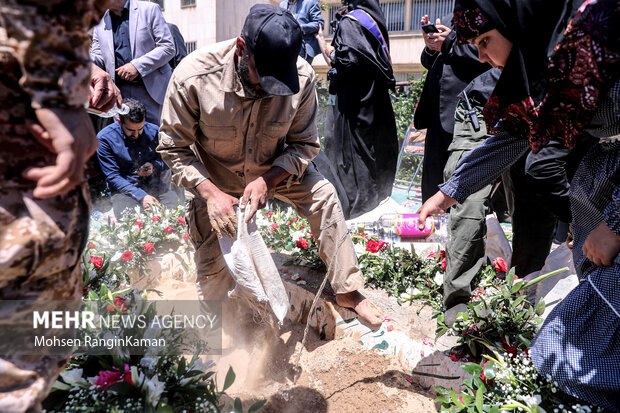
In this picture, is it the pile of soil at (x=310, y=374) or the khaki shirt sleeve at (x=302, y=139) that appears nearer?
the pile of soil at (x=310, y=374)

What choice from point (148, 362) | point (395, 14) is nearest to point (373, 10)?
point (148, 362)

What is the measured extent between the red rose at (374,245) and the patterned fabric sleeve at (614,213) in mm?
2079

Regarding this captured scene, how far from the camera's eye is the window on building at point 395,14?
62.8ft

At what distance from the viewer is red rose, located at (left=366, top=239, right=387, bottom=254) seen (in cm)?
366

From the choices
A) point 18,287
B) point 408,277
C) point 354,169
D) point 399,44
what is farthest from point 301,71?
point 399,44

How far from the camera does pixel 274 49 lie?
7.71ft

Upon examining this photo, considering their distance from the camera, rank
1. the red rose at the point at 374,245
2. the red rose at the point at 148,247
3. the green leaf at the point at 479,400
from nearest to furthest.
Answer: the green leaf at the point at 479,400, the red rose at the point at 374,245, the red rose at the point at 148,247

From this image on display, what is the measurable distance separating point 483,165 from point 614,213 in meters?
0.81

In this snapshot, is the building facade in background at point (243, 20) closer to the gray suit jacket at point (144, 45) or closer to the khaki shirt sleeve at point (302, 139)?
the gray suit jacket at point (144, 45)

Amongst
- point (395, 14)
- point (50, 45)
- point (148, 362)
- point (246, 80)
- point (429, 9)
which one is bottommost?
point (148, 362)

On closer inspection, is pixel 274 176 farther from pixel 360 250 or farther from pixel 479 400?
pixel 479 400

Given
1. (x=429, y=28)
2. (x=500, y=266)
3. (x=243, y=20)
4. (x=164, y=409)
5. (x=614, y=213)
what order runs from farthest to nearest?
(x=243, y=20) < (x=429, y=28) < (x=500, y=266) < (x=164, y=409) < (x=614, y=213)

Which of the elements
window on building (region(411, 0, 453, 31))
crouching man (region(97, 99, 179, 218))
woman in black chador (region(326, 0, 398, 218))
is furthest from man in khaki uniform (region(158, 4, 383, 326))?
window on building (region(411, 0, 453, 31))

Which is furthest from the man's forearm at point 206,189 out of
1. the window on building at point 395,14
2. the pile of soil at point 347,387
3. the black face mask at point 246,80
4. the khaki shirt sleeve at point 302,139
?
the window on building at point 395,14
